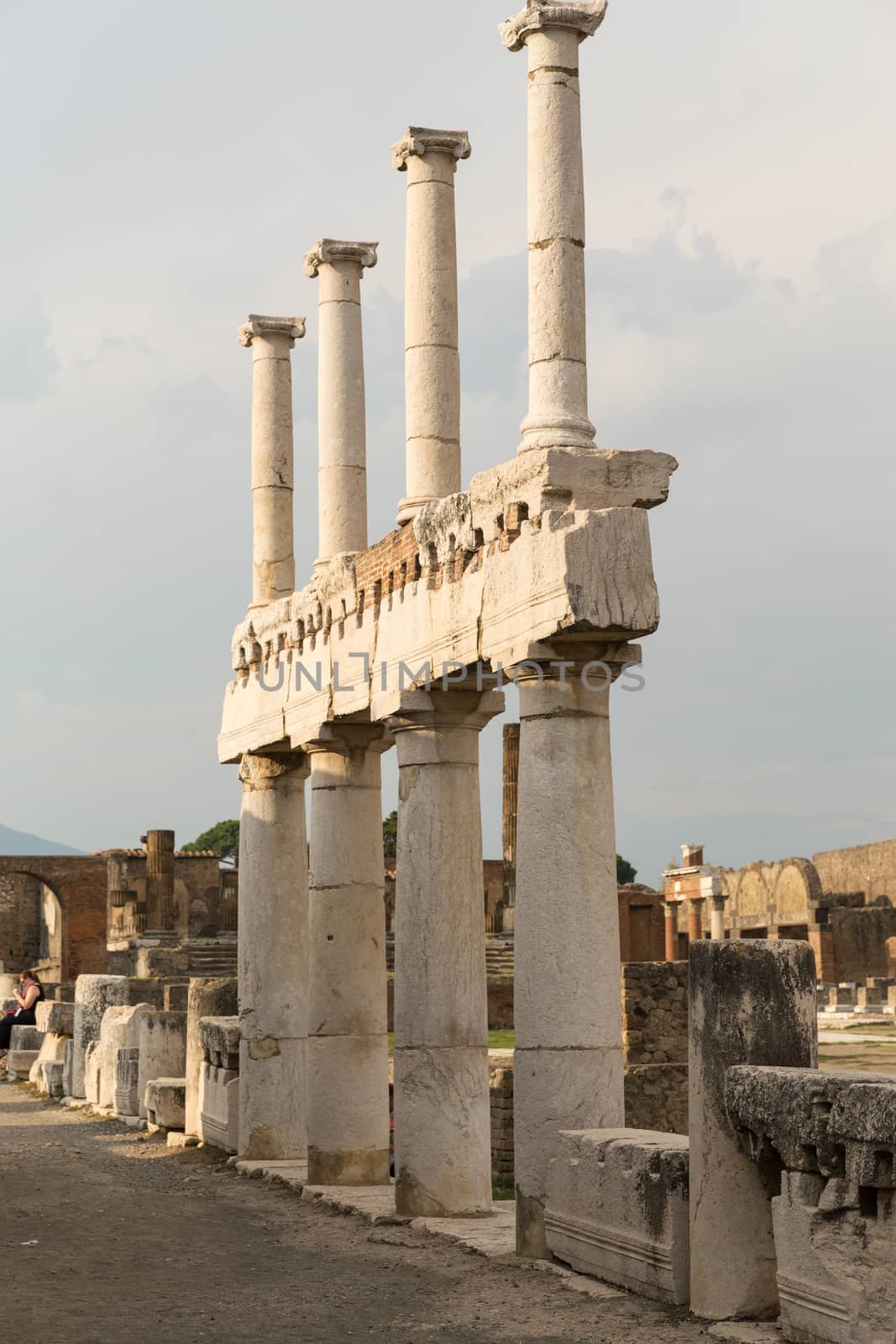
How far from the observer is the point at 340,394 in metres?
13.8

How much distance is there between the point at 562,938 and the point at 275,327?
7215 millimetres

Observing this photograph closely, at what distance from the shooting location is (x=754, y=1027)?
784 centimetres

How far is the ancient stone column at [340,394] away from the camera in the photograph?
13.6 meters

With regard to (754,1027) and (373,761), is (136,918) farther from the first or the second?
(754,1027)

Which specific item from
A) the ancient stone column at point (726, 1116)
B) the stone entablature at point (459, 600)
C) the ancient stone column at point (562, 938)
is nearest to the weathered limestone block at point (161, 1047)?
the stone entablature at point (459, 600)

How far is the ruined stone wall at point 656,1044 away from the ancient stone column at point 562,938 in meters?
5.16

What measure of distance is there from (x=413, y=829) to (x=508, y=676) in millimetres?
1495

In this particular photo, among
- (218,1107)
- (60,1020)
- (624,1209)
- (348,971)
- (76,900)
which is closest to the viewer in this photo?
(624,1209)

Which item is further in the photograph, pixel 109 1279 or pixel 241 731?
pixel 241 731

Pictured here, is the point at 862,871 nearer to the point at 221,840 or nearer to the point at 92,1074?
the point at 92,1074

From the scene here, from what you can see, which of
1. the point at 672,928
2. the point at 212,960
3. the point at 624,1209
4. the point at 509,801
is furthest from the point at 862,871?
the point at 624,1209

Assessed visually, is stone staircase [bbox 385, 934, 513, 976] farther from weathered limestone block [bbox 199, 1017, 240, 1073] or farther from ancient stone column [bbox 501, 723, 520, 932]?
weathered limestone block [bbox 199, 1017, 240, 1073]

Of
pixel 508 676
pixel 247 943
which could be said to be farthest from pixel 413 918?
pixel 247 943

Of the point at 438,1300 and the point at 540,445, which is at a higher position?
the point at 540,445
